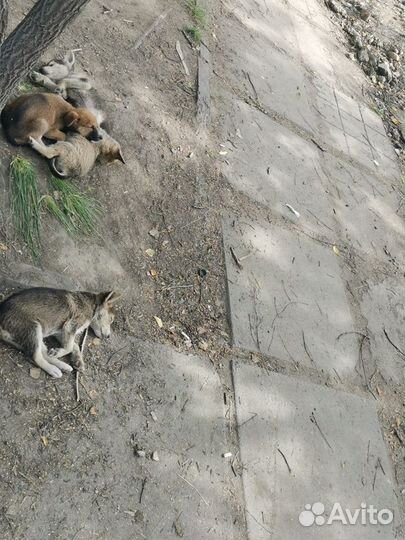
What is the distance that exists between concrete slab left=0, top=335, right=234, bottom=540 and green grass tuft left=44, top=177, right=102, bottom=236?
786mm

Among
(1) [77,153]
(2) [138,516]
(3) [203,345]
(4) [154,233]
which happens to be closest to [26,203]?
(1) [77,153]

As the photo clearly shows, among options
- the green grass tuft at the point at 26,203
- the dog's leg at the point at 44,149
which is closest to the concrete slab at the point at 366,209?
the dog's leg at the point at 44,149

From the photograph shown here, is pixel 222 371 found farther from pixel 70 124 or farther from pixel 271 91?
pixel 271 91

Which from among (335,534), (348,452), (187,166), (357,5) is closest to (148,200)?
(187,166)

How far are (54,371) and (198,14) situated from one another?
424 centimetres

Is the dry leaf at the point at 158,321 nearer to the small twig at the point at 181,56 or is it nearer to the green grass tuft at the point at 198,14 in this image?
the small twig at the point at 181,56

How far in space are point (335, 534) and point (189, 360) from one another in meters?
1.31

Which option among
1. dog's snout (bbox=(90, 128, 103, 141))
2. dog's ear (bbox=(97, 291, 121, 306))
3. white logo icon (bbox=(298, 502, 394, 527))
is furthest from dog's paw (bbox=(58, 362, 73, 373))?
dog's snout (bbox=(90, 128, 103, 141))

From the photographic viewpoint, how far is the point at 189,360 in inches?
159

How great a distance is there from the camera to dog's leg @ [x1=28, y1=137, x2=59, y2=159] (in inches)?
164

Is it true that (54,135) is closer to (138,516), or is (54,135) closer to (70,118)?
(70,118)

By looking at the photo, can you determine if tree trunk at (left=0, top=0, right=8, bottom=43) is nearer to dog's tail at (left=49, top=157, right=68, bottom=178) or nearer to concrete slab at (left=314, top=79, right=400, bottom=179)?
dog's tail at (left=49, top=157, right=68, bottom=178)

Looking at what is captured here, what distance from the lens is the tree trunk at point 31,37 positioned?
10.3 feet

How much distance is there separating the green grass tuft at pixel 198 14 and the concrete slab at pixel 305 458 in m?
3.67
